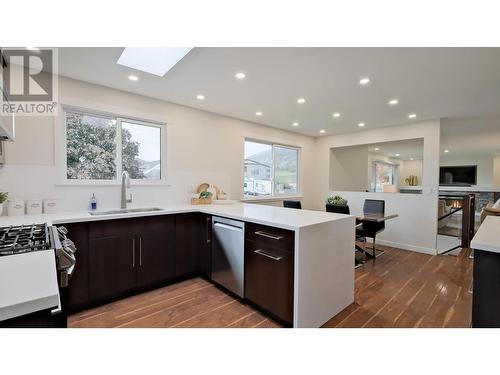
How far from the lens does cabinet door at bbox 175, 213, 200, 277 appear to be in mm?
2619

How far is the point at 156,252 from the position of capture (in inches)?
96.9

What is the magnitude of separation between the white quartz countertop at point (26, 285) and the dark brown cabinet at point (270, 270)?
139 centimetres

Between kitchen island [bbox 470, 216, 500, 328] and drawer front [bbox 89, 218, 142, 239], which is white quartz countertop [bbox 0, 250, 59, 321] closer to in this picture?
drawer front [bbox 89, 218, 142, 239]

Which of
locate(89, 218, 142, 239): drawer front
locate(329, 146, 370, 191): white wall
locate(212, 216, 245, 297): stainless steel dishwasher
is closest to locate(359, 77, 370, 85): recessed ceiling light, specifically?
locate(212, 216, 245, 297): stainless steel dishwasher

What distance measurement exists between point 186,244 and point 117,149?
5.00 ft

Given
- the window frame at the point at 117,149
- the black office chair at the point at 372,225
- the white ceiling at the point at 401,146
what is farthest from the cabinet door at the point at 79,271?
the white ceiling at the point at 401,146

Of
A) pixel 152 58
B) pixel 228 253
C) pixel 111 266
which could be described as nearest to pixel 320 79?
pixel 152 58

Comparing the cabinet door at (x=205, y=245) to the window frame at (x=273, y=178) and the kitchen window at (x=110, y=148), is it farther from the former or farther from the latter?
the window frame at (x=273, y=178)

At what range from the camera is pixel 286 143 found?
16.7ft

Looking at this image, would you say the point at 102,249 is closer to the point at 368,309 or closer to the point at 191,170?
the point at 191,170

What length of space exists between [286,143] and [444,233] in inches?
180

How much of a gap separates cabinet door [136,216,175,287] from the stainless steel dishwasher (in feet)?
1.63

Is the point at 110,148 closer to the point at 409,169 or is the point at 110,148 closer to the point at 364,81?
the point at 364,81
